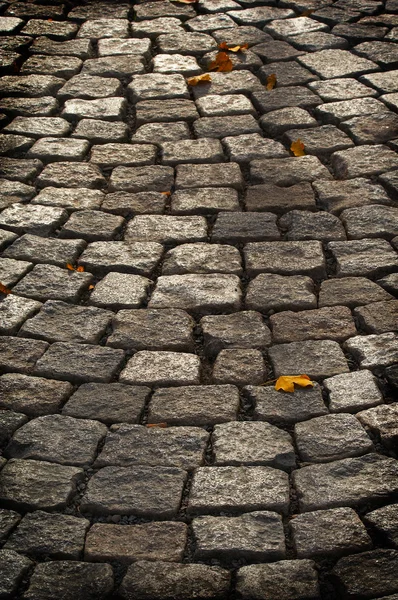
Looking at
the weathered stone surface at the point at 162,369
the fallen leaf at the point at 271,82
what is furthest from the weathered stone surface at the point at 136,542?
the fallen leaf at the point at 271,82

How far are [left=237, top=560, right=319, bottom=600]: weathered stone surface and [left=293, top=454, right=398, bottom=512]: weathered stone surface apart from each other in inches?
10.4

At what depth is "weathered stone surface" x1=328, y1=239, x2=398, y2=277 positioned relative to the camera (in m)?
4.17

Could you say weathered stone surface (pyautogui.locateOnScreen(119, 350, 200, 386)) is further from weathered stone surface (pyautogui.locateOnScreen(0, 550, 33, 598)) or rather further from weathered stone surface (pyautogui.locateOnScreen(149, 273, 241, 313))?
weathered stone surface (pyautogui.locateOnScreen(0, 550, 33, 598))

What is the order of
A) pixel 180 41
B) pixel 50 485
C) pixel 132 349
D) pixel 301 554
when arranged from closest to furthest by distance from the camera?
pixel 301 554 < pixel 50 485 < pixel 132 349 < pixel 180 41

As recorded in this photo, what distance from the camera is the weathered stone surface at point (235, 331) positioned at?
3764 mm

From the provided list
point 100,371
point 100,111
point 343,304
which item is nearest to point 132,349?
point 100,371

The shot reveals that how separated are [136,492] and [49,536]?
32cm

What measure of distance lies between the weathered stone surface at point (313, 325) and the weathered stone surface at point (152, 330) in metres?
0.36

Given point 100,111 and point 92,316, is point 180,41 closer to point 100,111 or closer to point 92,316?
point 100,111

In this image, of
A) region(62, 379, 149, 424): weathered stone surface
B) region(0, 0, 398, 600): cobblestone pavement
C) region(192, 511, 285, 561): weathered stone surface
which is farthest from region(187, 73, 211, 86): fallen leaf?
region(192, 511, 285, 561): weathered stone surface

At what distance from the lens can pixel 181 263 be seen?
4277mm

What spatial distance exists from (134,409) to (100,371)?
27cm

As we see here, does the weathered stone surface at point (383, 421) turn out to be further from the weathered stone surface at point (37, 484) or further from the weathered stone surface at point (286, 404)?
the weathered stone surface at point (37, 484)

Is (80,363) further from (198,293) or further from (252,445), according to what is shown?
(252,445)
